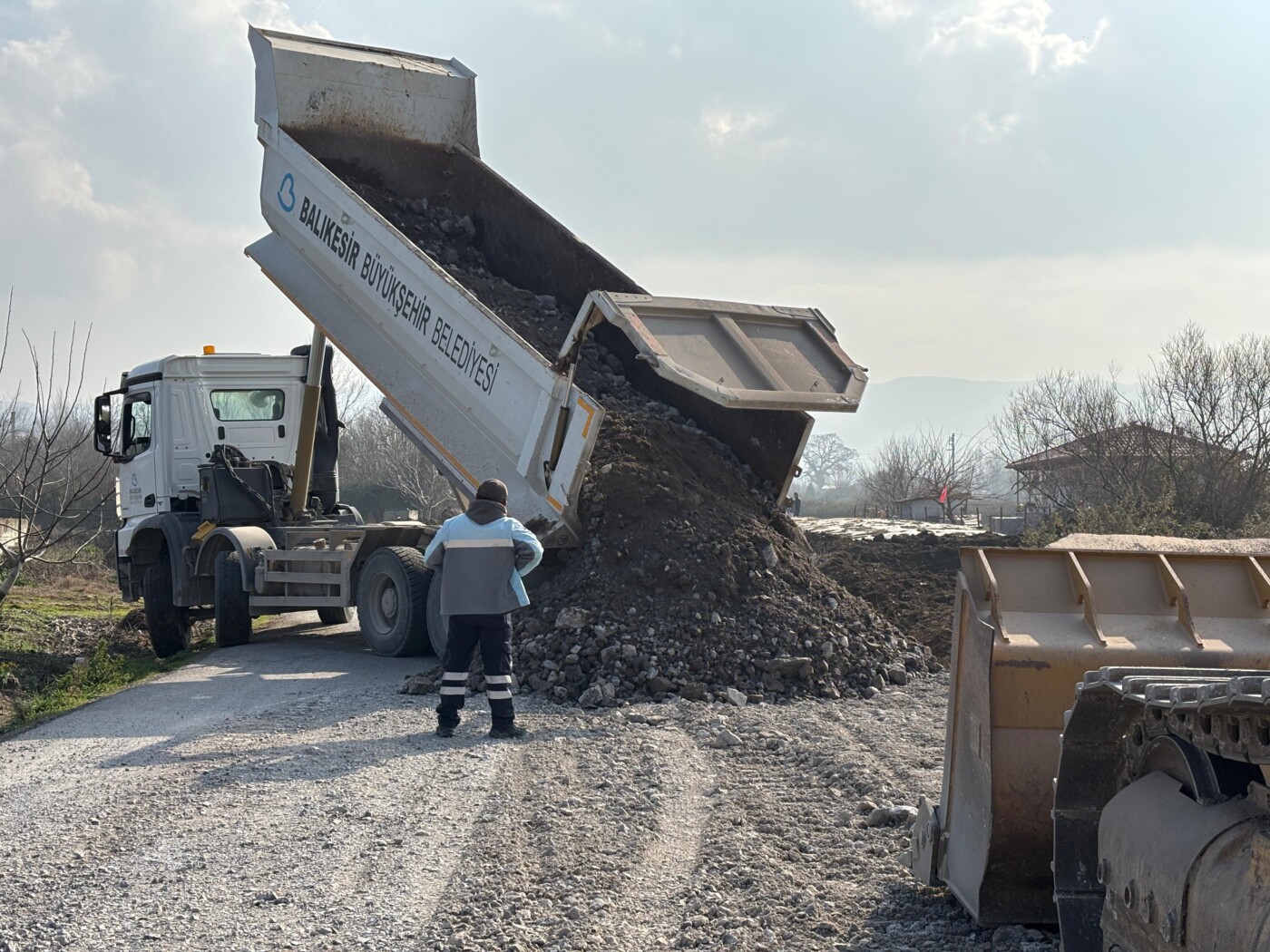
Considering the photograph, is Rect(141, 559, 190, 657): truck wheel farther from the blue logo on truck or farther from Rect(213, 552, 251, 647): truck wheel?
the blue logo on truck

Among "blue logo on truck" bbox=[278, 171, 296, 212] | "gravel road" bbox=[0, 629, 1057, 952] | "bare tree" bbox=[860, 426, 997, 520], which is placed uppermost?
"blue logo on truck" bbox=[278, 171, 296, 212]

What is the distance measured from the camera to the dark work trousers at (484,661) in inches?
261

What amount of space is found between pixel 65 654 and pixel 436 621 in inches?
190

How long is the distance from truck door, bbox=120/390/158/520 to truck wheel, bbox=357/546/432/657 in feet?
9.98

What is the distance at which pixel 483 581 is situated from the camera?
6.87m

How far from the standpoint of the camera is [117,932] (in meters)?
3.79

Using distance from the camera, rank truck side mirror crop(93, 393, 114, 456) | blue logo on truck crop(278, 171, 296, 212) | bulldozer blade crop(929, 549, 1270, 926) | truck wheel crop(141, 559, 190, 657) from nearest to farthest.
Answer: bulldozer blade crop(929, 549, 1270, 926) → blue logo on truck crop(278, 171, 296, 212) → truck wheel crop(141, 559, 190, 657) → truck side mirror crop(93, 393, 114, 456)

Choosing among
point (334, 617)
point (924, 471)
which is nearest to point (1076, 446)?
point (334, 617)

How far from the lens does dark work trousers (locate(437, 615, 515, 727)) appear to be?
663 centimetres

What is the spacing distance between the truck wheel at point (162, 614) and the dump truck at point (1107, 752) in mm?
8890

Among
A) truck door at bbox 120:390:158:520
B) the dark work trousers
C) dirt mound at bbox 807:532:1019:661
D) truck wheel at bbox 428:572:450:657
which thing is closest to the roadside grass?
truck door at bbox 120:390:158:520

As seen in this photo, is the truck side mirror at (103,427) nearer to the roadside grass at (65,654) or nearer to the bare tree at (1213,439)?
the roadside grass at (65,654)

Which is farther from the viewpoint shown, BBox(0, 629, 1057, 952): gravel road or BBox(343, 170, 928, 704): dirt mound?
BBox(343, 170, 928, 704): dirt mound

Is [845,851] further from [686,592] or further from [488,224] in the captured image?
[488,224]
